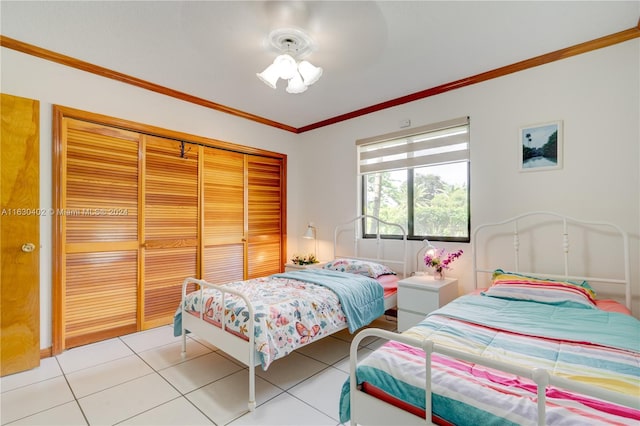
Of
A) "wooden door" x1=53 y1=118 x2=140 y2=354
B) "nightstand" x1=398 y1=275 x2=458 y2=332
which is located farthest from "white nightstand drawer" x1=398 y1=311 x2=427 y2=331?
"wooden door" x1=53 y1=118 x2=140 y2=354

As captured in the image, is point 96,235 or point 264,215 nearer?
point 96,235

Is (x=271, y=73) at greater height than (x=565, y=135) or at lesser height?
greater

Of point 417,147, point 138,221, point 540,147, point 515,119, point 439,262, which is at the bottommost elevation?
point 439,262

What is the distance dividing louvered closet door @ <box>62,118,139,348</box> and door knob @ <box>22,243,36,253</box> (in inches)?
9.0

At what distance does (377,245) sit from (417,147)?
4.17ft

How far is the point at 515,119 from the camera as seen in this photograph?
2807 millimetres

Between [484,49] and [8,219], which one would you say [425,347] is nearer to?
[484,49]

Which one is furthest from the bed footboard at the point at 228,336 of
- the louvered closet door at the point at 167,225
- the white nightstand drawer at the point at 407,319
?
the white nightstand drawer at the point at 407,319

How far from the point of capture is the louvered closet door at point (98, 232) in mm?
2748

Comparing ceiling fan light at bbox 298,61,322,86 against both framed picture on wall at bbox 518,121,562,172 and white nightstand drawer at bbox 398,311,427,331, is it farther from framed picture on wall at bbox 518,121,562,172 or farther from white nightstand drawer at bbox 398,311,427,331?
white nightstand drawer at bbox 398,311,427,331

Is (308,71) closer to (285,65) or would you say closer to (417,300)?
(285,65)

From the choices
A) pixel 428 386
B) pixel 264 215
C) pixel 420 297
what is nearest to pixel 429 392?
pixel 428 386

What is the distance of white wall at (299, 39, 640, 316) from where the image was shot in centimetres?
232

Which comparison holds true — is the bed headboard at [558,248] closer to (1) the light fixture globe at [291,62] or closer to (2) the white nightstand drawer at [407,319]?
(2) the white nightstand drawer at [407,319]
